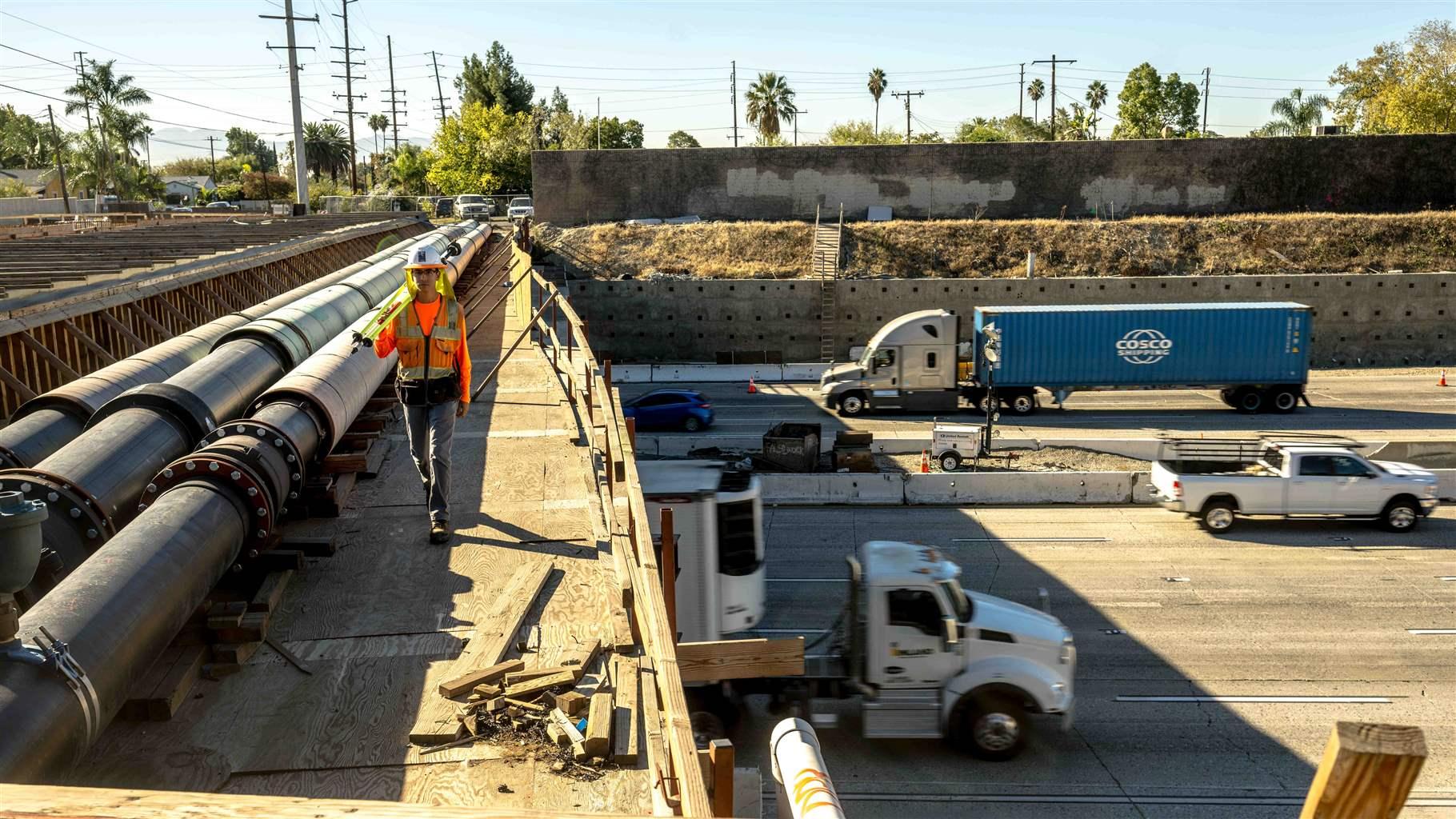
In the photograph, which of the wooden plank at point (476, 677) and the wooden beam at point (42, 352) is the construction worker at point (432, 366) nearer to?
the wooden plank at point (476, 677)

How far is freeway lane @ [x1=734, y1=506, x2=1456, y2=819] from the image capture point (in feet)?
40.7

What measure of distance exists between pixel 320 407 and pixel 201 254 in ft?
52.6

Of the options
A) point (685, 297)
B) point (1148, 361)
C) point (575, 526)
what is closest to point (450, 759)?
point (575, 526)

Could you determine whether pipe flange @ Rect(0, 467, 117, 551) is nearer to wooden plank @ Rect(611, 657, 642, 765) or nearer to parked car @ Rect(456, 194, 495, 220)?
wooden plank @ Rect(611, 657, 642, 765)

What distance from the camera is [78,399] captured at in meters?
9.55

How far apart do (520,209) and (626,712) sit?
7354 cm

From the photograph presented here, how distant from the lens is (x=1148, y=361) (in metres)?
37.2

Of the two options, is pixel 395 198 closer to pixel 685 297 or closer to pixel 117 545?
pixel 685 297

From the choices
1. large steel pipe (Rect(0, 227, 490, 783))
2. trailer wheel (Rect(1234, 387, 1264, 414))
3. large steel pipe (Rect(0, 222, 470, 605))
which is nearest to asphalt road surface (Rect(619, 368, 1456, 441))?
trailer wheel (Rect(1234, 387, 1264, 414))

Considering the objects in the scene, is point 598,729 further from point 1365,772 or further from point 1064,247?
point 1064,247

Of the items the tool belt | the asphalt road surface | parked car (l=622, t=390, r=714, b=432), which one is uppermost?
the tool belt

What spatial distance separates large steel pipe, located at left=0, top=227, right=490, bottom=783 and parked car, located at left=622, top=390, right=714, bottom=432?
77.8 feet

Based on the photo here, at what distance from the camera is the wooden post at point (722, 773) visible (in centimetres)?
389

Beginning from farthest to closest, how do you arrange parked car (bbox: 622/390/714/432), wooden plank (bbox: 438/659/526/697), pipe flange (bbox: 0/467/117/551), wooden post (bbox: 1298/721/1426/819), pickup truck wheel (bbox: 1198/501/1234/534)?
parked car (bbox: 622/390/714/432)
pickup truck wheel (bbox: 1198/501/1234/534)
pipe flange (bbox: 0/467/117/551)
wooden plank (bbox: 438/659/526/697)
wooden post (bbox: 1298/721/1426/819)
